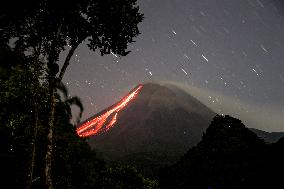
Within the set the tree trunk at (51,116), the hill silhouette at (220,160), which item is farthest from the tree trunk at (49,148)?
the hill silhouette at (220,160)

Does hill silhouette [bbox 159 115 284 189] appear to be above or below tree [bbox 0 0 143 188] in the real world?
below

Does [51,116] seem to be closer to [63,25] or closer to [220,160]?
[63,25]

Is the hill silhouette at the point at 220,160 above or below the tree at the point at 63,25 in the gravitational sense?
below

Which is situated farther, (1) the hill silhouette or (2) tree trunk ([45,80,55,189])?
(1) the hill silhouette

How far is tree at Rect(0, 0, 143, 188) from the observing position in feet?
59.9

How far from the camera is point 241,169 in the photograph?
57.0 metres

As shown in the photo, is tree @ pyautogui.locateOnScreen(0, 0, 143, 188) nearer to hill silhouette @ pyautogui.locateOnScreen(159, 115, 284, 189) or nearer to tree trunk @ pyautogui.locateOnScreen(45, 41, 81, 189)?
tree trunk @ pyautogui.locateOnScreen(45, 41, 81, 189)

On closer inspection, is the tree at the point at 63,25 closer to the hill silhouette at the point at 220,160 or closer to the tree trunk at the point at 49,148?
the tree trunk at the point at 49,148

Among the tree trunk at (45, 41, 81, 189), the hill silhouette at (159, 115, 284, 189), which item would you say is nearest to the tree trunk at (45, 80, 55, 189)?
the tree trunk at (45, 41, 81, 189)

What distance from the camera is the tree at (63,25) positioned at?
18.3 meters

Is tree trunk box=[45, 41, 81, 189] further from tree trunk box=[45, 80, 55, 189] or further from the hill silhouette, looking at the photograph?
the hill silhouette

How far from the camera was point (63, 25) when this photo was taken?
19328 millimetres

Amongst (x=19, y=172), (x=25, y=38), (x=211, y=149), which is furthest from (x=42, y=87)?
(x=211, y=149)

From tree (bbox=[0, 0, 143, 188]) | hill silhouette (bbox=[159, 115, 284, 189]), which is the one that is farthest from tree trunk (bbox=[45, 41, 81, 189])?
hill silhouette (bbox=[159, 115, 284, 189])
